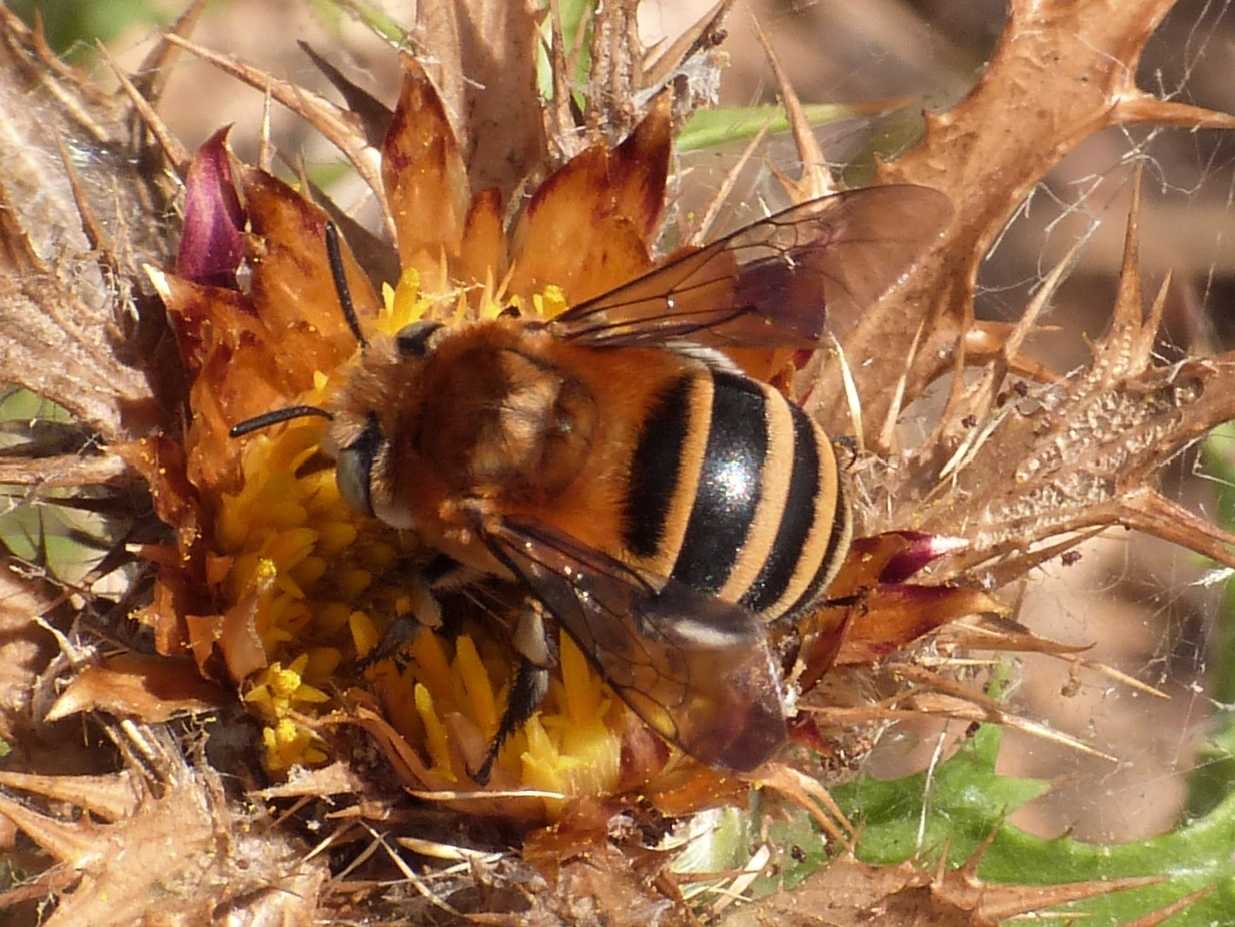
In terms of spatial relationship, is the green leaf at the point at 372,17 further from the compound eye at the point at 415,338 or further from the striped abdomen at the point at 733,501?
the striped abdomen at the point at 733,501

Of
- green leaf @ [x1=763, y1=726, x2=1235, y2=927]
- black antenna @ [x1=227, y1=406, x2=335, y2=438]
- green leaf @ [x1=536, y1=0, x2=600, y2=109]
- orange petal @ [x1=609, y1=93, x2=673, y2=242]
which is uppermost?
green leaf @ [x1=536, y1=0, x2=600, y2=109]

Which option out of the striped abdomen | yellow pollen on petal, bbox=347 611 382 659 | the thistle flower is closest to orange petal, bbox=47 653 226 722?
the thistle flower

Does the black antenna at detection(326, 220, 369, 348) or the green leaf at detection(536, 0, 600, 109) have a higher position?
the green leaf at detection(536, 0, 600, 109)

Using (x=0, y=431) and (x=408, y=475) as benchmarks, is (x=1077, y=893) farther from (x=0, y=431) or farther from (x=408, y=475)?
(x=0, y=431)

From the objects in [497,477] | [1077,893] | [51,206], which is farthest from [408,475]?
[1077,893]

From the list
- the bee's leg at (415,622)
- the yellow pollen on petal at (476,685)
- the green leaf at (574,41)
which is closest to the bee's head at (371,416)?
the bee's leg at (415,622)

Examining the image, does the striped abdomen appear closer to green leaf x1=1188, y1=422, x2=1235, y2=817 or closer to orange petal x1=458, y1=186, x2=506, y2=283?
orange petal x1=458, y1=186, x2=506, y2=283

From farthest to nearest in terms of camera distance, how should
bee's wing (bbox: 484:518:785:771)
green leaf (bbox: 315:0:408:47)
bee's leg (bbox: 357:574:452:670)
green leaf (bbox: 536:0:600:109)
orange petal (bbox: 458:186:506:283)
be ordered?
green leaf (bbox: 315:0:408:47) < green leaf (bbox: 536:0:600:109) < orange petal (bbox: 458:186:506:283) < bee's leg (bbox: 357:574:452:670) < bee's wing (bbox: 484:518:785:771)
